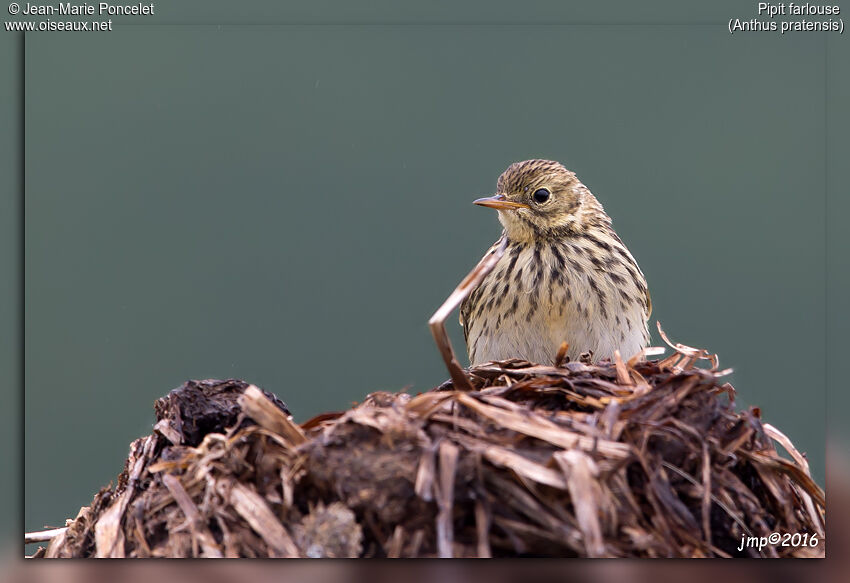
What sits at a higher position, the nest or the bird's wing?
the bird's wing

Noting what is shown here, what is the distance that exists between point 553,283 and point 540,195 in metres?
0.59

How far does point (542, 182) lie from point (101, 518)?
10.2ft

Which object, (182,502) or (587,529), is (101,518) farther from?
(587,529)

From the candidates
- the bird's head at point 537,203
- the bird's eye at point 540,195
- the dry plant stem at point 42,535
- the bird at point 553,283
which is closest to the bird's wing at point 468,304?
the bird at point 553,283

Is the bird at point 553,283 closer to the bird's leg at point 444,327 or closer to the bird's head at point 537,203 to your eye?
the bird's head at point 537,203

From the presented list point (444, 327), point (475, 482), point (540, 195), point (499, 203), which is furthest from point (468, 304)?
point (475, 482)

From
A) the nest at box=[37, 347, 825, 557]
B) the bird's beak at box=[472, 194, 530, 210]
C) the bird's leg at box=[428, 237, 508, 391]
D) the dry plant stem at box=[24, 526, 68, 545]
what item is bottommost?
the dry plant stem at box=[24, 526, 68, 545]

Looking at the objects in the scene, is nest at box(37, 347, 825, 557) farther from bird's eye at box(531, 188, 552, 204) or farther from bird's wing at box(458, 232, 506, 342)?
bird's eye at box(531, 188, 552, 204)

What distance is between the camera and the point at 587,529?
2.13 m

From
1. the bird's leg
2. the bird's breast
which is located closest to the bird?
the bird's breast

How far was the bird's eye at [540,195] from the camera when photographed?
486 cm

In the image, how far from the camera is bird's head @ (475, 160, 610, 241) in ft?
15.9

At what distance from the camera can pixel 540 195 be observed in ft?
15.9

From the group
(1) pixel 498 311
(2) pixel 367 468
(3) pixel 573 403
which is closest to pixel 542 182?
(1) pixel 498 311
